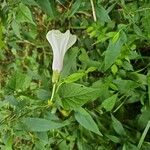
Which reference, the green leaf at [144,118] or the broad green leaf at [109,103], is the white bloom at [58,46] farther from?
the green leaf at [144,118]

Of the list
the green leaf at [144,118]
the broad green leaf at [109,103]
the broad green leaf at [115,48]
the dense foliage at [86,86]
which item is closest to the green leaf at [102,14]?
the dense foliage at [86,86]

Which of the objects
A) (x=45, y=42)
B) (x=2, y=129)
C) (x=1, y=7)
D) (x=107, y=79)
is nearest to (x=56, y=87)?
(x=2, y=129)

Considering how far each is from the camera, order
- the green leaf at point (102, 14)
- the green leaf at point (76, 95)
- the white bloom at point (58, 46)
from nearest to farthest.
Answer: the green leaf at point (76, 95) < the white bloom at point (58, 46) < the green leaf at point (102, 14)

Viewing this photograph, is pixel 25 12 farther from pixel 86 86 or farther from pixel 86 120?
pixel 86 120

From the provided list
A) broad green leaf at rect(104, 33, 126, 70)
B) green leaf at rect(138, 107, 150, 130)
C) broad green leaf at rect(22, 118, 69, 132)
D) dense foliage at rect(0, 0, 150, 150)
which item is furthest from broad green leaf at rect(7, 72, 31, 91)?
green leaf at rect(138, 107, 150, 130)

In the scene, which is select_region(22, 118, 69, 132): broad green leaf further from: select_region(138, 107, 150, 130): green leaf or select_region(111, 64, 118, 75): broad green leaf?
select_region(138, 107, 150, 130): green leaf

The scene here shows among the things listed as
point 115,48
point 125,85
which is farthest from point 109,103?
point 115,48

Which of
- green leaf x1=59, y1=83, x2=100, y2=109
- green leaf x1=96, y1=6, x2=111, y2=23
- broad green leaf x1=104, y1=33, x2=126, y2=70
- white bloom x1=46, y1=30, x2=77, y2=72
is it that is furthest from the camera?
green leaf x1=96, y1=6, x2=111, y2=23

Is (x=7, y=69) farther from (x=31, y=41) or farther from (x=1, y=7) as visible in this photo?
(x=1, y=7)

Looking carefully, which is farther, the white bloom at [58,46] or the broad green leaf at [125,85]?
the broad green leaf at [125,85]
